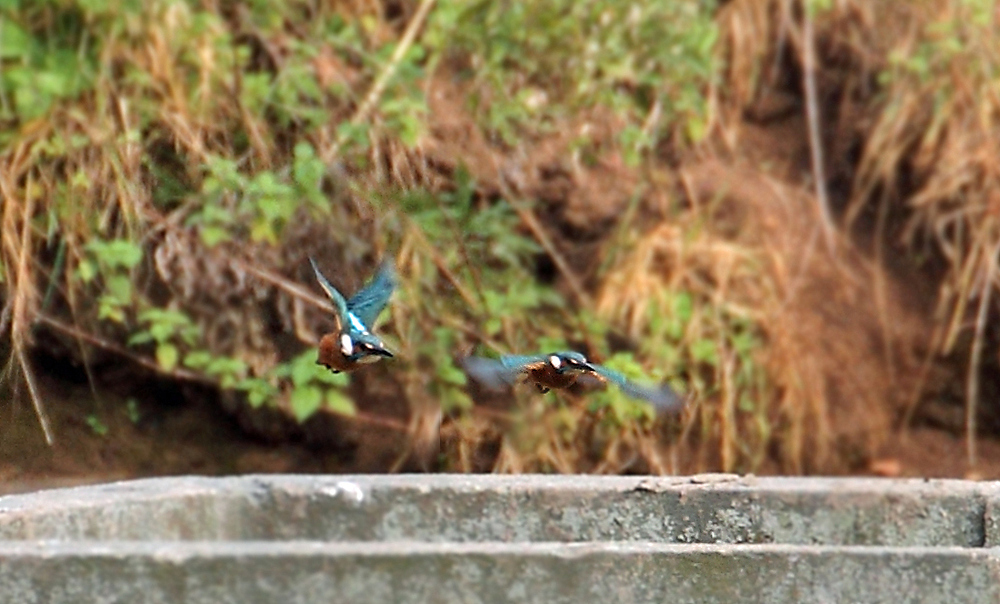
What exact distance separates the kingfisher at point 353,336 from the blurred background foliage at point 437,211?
128 cm

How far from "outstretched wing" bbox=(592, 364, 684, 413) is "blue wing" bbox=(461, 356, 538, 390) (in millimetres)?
166

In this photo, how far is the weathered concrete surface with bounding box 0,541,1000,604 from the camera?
7.74ft

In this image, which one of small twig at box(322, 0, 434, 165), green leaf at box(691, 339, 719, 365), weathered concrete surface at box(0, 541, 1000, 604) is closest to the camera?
weathered concrete surface at box(0, 541, 1000, 604)

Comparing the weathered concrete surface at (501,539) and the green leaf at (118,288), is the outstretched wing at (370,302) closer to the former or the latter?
the weathered concrete surface at (501,539)

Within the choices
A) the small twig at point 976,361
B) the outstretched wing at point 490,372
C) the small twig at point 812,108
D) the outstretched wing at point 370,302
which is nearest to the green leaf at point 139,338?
the outstretched wing at point 490,372

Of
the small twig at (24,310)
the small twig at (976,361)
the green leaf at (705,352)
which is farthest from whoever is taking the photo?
the small twig at (976,361)

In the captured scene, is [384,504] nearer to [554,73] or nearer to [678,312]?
[678,312]

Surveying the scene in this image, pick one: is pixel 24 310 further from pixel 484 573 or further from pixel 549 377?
pixel 484 573

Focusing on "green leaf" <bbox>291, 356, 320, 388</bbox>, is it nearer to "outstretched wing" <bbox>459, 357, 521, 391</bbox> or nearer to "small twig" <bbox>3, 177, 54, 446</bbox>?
"outstretched wing" <bbox>459, 357, 521, 391</bbox>

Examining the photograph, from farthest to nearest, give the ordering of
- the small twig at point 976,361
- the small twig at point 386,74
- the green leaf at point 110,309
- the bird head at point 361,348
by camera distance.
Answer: the small twig at point 976,361 < the small twig at point 386,74 < the green leaf at point 110,309 < the bird head at point 361,348

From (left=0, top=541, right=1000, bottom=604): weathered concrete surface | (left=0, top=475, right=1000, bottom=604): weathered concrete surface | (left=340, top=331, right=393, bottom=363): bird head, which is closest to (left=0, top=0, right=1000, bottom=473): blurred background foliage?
(left=0, top=475, right=1000, bottom=604): weathered concrete surface

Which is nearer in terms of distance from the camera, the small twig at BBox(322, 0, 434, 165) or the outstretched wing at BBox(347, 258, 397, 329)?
the outstretched wing at BBox(347, 258, 397, 329)

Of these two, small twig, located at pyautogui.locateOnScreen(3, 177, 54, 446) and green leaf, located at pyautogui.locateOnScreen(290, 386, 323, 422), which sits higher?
small twig, located at pyautogui.locateOnScreen(3, 177, 54, 446)

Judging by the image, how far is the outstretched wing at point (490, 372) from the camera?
3.55m
